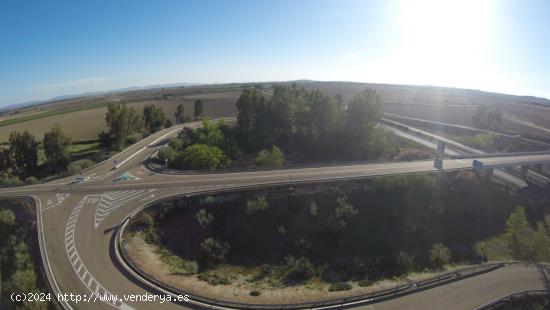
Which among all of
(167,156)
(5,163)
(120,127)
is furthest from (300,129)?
(5,163)

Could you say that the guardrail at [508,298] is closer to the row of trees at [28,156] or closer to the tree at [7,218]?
the tree at [7,218]

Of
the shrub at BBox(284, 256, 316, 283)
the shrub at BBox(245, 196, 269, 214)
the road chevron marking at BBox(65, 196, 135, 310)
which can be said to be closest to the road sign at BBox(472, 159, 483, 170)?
the shrub at BBox(284, 256, 316, 283)

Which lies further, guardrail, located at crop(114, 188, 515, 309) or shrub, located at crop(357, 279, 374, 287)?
shrub, located at crop(357, 279, 374, 287)

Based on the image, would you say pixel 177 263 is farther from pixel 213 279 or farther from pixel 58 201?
pixel 58 201

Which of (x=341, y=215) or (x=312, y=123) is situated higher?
(x=312, y=123)

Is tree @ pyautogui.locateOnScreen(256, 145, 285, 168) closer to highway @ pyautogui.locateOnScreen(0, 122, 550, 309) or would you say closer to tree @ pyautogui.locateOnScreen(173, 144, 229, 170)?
highway @ pyautogui.locateOnScreen(0, 122, 550, 309)

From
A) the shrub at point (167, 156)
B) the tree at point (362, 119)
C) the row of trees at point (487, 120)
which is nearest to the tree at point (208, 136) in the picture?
the shrub at point (167, 156)
